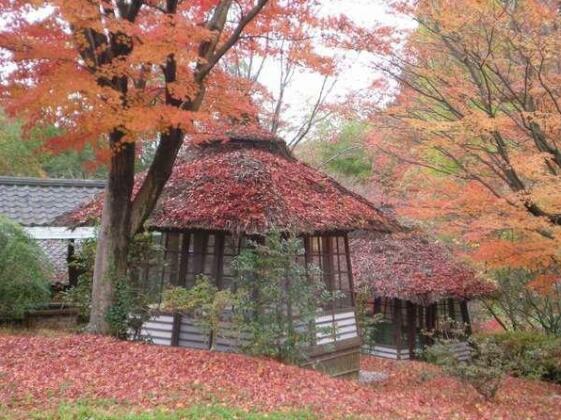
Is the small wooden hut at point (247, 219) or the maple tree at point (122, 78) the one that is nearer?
the maple tree at point (122, 78)

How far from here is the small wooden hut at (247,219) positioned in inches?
373

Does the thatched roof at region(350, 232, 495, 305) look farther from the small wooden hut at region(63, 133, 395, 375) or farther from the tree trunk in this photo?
the tree trunk

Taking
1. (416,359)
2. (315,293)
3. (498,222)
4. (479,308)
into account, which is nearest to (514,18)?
(498,222)

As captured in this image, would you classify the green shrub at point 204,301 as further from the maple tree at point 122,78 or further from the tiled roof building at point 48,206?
the tiled roof building at point 48,206

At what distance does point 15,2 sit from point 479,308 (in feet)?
66.6

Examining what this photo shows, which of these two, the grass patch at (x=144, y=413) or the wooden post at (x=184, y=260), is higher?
the wooden post at (x=184, y=260)

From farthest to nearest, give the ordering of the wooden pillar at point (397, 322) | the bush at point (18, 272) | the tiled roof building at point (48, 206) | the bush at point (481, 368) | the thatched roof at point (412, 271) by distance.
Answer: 1. the wooden pillar at point (397, 322)
2. the thatched roof at point (412, 271)
3. the tiled roof building at point (48, 206)
4. the bush at point (18, 272)
5. the bush at point (481, 368)

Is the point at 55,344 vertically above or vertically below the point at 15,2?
below

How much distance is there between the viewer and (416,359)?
1688 cm

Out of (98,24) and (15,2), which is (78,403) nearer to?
(98,24)

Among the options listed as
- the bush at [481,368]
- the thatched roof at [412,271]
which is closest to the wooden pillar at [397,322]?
the thatched roof at [412,271]

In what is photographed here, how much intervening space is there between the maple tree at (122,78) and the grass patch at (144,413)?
344 centimetres

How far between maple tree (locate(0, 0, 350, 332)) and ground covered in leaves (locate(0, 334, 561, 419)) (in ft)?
5.21

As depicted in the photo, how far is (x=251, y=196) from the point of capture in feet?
31.6
